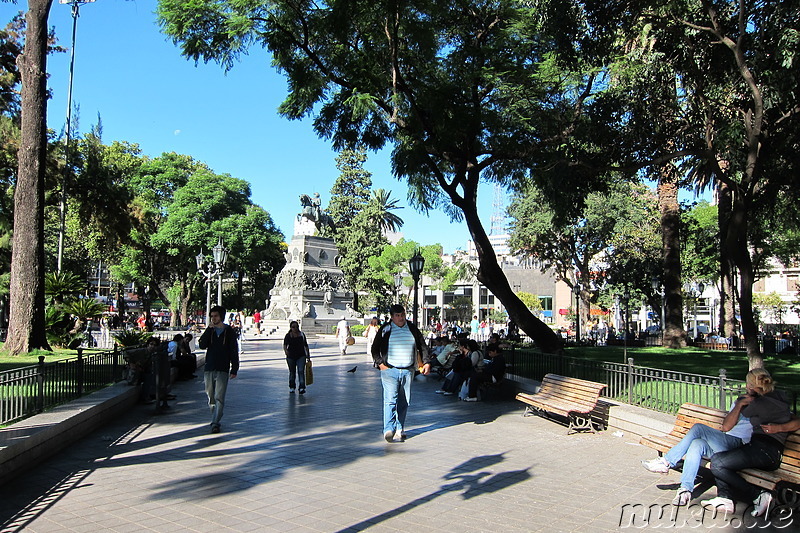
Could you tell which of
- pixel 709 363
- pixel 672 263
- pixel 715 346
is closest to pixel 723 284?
pixel 715 346

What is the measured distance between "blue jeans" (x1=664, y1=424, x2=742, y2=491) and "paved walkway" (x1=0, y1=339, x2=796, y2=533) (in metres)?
0.30

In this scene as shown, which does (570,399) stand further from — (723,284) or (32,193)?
(723,284)

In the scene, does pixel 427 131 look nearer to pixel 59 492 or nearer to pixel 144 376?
pixel 144 376

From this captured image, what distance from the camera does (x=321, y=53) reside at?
55.6 ft

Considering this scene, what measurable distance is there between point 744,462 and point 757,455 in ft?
0.39

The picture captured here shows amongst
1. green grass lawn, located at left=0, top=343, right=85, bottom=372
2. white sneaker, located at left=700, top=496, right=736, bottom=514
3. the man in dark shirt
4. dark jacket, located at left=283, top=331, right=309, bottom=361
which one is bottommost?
white sneaker, located at left=700, top=496, right=736, bottom=514

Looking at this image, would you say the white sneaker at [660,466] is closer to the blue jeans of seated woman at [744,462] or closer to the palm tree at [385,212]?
the blue jeans of seated woman at [744,462]

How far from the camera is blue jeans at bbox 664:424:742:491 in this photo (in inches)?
227

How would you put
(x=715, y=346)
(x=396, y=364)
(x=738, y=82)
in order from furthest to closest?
(x=715, y=346) < (x=738, y=82) < (x=396, y=364)

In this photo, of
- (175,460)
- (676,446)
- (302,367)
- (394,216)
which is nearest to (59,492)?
(175,460)

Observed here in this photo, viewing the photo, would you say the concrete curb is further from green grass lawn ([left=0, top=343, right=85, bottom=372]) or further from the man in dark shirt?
the man in dark shirt

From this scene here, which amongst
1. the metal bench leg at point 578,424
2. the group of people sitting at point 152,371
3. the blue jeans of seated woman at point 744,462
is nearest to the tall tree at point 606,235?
the group of people sitting at point 152,371

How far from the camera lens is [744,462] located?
552cm

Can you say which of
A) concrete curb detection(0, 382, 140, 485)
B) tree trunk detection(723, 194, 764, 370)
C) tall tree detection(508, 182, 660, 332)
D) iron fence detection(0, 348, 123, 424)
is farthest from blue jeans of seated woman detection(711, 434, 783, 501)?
tall tree detection(508, 182, 660, 332)
